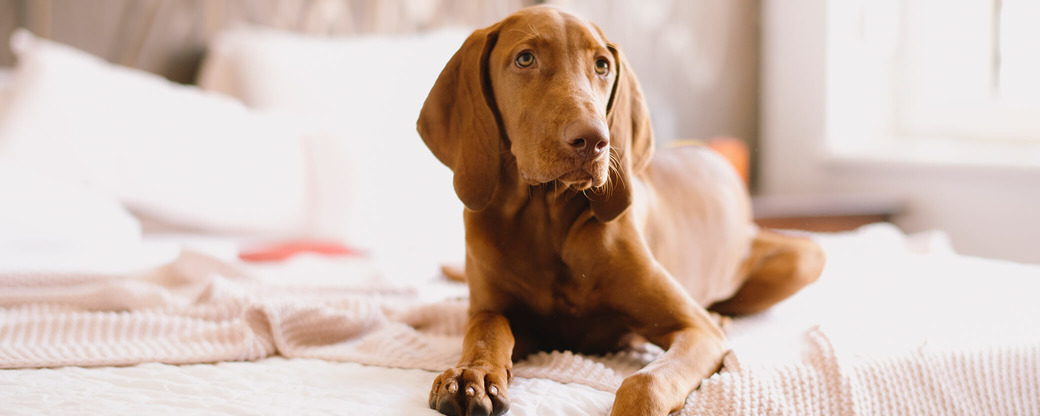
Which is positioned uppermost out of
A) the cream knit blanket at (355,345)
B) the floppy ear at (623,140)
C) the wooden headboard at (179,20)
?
the wooden headboard at (179,20)

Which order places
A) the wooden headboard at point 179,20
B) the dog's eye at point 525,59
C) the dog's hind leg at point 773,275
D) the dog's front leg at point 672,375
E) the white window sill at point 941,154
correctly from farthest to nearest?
the white window sill at point 941,154, the wooden headboard at point 179,20, the dog's hind leg at point 773,275, the dog's eye at point 525,59, the dog's front leg at point 672,375

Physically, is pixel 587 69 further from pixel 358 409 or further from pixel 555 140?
pixel 358 409

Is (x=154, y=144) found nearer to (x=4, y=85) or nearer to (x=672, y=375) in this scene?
(x=4, y=85)

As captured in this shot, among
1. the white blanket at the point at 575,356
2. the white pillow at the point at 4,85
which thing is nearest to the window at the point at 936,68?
the white blanket at the point at 575,356

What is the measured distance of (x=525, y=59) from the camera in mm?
1031

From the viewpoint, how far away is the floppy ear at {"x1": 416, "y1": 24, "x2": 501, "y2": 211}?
3.50ft

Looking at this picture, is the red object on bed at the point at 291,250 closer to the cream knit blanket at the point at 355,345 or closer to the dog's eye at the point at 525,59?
the cream knit blanket at the point at 355,345

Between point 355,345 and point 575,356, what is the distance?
0.32 m

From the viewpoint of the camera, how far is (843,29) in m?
3.03

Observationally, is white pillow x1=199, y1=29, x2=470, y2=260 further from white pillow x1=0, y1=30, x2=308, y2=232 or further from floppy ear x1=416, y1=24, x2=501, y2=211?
floppy ear x1=416, y1=24, x2=501, y2=211

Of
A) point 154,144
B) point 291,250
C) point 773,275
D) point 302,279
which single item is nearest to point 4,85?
point 154,144

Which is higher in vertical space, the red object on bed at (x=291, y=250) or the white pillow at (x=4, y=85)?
the white pillow at (x=4, y=85)

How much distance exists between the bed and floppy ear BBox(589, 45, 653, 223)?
7.9 inches

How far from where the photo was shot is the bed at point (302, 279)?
925 mm
